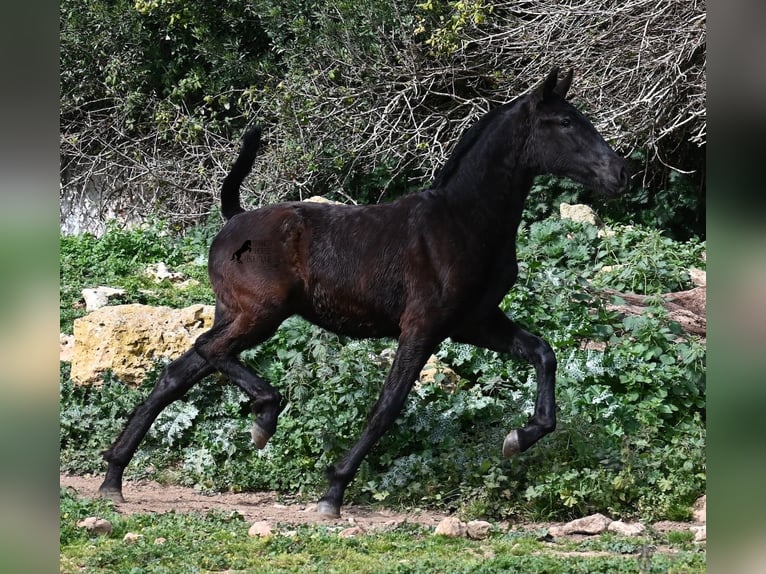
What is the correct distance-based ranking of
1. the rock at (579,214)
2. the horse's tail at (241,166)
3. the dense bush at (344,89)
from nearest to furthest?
the horse's tail at (241,166) → the rock at (579,214) → the dense bush at (344,89)

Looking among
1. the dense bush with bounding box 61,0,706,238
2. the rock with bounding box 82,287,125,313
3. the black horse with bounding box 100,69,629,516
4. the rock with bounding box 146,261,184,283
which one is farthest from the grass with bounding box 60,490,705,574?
the dense bush with bounding box 61,0,706,238

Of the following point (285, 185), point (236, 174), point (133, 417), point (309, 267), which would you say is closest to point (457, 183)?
point (309, 267)

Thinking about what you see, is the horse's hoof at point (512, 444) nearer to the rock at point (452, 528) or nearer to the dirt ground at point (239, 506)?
the rock at point (452, 528)

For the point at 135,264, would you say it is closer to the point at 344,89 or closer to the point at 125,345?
the point at 344,89

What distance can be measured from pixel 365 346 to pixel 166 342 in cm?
167

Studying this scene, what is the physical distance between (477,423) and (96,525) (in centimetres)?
289

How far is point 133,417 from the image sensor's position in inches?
259

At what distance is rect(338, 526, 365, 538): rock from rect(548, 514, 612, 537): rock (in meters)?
1.11

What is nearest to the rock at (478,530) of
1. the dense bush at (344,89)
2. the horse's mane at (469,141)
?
the horse's mane at (469,141)

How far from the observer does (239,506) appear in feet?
21.7

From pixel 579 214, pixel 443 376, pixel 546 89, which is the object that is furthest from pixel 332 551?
pixel 579 214

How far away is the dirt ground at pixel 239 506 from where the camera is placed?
617 centimetres

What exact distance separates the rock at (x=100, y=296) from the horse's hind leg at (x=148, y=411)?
4.08m

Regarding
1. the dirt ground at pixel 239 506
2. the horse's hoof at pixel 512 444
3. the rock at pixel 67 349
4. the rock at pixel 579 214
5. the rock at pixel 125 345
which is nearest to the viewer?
the horse's hoof at pixel 512 444
